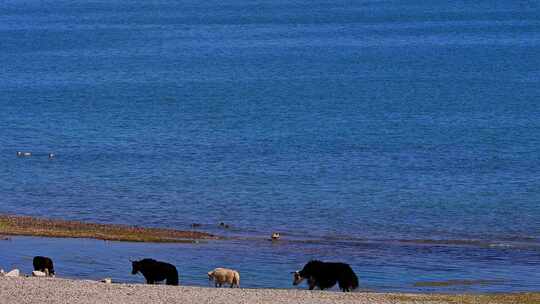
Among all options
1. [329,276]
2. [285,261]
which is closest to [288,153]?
[285,261]

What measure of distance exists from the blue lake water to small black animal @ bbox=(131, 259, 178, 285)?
3.23 meters

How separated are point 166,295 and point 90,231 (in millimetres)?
16989

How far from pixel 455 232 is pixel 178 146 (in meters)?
24.7

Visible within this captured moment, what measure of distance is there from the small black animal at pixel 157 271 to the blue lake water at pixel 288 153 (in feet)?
10.6

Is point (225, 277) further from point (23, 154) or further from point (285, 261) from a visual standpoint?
point (23, 154)

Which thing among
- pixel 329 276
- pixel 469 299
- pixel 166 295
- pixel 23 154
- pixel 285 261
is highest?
pixel 23 154

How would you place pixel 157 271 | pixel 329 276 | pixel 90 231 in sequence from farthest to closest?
pixel 90 231 → pixel 157 271 → pixel 329 276

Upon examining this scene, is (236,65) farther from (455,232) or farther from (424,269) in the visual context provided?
(424,269)

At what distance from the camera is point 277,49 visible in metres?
128

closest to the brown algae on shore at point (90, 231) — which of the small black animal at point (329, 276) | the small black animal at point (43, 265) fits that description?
the small black animal at point (43, 265)

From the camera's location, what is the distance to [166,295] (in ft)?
85.9

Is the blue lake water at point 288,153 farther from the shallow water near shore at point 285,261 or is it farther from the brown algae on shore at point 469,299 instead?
the brown algae on shore at point 469,299

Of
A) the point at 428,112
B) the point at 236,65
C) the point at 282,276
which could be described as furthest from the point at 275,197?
the point at 236,65

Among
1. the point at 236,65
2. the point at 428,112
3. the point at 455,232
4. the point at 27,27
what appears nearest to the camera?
the point at 455,232
